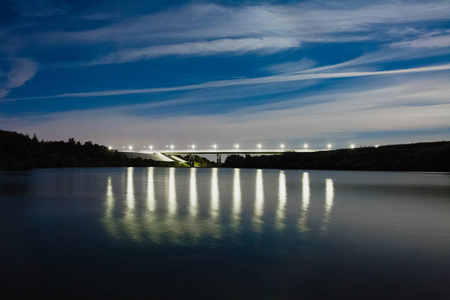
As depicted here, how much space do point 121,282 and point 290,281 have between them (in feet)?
10.8

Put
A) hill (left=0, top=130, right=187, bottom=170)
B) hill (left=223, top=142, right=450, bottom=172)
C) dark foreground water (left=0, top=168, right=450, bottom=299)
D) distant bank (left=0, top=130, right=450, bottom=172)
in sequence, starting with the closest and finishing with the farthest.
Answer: dark foreground water (left=0, top=168, right=450, bottom=299), hill (left=223, top=142, right=450, bottom=172), distant bank (left=0, top=130, right=450, bottom=172), hill (left=0, top=130, right=187, bottom=170)

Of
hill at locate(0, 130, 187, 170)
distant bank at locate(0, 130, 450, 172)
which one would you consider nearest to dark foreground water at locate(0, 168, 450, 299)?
distant bank at locate(0, 130, 450, 172)

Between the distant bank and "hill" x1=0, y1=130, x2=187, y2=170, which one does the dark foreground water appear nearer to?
the distant bank

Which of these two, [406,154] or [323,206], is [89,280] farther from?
[406,154]

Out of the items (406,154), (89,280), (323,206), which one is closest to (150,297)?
(89,280)

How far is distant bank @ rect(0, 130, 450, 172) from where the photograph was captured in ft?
305

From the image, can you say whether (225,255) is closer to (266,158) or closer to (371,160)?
(371,160)

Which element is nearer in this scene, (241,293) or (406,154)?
(241,293)

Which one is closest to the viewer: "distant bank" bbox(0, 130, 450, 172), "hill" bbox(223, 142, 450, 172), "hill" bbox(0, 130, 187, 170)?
"hill" bbox(223, 142, 450, 172)

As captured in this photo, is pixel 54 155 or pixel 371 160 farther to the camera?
pixel 54 155

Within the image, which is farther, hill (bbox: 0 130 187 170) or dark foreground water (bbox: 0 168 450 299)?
hill (bbox: 0 130 187 170)

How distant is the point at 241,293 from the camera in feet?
21.7

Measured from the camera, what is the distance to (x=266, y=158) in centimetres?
15375

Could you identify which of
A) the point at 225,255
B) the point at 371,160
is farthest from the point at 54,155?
the point at 225,255
